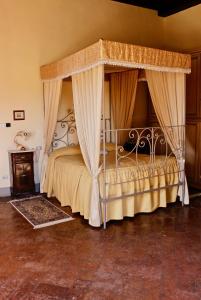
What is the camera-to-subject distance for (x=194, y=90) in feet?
17.7

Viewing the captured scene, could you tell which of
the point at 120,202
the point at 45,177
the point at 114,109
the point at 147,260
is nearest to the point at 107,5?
the point at 114,109

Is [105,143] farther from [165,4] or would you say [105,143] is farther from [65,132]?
[165,4]

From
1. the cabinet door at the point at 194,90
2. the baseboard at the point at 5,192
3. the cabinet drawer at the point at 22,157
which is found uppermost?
the cabinet door at the point at 194,90

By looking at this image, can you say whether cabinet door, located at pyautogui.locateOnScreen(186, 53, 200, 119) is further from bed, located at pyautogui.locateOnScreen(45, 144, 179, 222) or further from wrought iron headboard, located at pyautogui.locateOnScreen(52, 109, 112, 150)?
wrought iron headboard, located at pyautogui.locateOnScreen(52, 109, 112, 150)

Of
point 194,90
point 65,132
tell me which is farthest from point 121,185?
point 194,90

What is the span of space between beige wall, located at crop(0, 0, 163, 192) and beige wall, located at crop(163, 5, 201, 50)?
1.57 m

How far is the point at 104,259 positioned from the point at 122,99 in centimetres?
341

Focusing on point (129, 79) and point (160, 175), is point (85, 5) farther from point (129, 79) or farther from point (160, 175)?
point (160, 175)

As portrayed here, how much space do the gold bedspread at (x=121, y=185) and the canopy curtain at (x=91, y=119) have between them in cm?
16

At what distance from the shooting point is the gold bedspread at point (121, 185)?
12.7ft

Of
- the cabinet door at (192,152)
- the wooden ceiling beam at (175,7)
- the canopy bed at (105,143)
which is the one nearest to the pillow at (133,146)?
the canopy bed at (105,143)

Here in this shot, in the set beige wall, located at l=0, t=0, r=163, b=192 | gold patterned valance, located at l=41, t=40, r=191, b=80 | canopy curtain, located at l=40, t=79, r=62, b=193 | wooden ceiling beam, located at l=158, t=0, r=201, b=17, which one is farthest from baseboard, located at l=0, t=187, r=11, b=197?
wooden ceiling beam, located at l=158, t=0, r=201, b=17

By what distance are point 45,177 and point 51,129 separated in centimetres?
Answer: 90

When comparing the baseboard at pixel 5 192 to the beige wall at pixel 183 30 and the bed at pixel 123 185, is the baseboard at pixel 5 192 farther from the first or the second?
the beige wall at pixel 183 30
